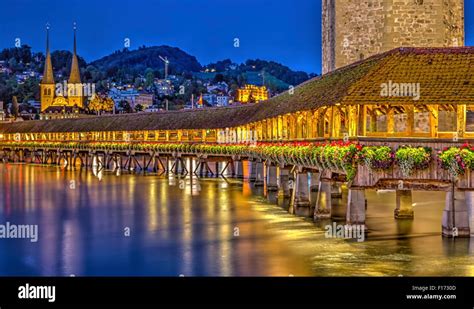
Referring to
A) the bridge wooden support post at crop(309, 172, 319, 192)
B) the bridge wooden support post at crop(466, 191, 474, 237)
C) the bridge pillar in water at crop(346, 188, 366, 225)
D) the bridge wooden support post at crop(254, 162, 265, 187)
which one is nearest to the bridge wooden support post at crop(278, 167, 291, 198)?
the bridge wooden support post at crop(309, 172, 319, 192)

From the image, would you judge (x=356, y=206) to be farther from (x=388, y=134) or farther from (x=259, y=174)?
(x=259, y=174)

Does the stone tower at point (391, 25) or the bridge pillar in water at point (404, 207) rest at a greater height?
the stone tower at point (391, 25)

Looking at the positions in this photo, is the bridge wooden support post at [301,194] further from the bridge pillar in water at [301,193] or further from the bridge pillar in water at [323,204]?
the bridge pillar in water at [323,204]

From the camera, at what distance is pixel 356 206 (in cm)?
2581

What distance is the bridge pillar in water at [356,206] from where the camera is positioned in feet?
83.5

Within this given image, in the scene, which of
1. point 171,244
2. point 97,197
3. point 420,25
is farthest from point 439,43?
point 171,244

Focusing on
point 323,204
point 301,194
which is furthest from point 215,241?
point 301,194

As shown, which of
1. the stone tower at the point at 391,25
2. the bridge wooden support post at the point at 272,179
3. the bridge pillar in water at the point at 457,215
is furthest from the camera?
the bridge wooden support post at the point at 272,179

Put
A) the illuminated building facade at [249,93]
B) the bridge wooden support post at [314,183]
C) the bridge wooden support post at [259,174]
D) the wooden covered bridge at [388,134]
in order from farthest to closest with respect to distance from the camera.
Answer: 1. the illuminated building facade at [249,93]
2. the bridge wooden support post at [259,174]
3. the bridge wooden support post at [314,183]
4. the wooden covered bridge at [388,134]

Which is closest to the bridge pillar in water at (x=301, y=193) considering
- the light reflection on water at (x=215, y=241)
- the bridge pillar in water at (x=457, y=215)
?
the light reflection on water at (x=215, y=241)

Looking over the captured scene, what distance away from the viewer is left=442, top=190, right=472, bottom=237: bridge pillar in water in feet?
79.6

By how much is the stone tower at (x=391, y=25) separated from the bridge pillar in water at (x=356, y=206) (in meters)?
23.2

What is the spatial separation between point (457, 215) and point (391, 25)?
24.2 meters

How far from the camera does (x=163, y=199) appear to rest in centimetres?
4581
